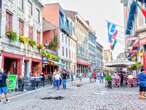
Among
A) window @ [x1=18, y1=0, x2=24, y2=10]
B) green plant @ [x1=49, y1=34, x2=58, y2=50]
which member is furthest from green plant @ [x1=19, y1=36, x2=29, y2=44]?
green plant @ [x1=49, y1=34, x2=58, y2=50]

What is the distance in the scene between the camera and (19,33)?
31984 mm

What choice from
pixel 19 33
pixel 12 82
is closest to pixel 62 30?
pixel 19 33

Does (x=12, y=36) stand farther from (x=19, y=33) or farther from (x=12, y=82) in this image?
(x=12, y=82)

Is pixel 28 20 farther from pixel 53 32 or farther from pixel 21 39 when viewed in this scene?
pixel 53 32

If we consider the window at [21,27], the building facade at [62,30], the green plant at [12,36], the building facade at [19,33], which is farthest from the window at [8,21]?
the building facade at [62,30]

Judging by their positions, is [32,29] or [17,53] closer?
[17,53]

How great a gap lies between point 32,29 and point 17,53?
722 centimetres

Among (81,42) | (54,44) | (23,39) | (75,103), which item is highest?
(81,42)

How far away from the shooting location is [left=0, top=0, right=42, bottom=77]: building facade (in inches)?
1069

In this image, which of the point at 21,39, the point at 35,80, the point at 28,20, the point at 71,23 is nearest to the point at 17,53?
the point at 21,39

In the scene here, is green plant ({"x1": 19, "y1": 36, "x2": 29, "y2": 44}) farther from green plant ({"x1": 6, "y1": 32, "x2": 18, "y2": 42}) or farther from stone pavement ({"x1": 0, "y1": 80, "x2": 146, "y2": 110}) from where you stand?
stone pavement ({"x1": 0, "y1": 80, "x2": 146, "y2": 110})

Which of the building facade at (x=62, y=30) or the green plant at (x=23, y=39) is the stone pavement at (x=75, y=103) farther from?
the building facade at (x=62, y=30)

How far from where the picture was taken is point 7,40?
89.9 feet

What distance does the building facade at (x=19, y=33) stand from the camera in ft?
89.1
